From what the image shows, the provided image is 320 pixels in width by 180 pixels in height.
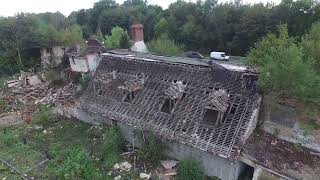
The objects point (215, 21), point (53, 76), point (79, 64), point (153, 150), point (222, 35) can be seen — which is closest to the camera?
point (153, 150)

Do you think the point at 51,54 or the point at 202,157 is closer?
the point at 202,157

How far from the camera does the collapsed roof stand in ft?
42.4

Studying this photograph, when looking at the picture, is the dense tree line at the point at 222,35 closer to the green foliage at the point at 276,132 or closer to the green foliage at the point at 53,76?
the green foliage at the point at 276,132

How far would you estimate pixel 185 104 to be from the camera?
1468cm

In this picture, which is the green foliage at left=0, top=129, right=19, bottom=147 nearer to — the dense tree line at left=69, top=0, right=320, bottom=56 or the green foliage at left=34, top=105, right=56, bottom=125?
the green foliage at left=34, top=105, right=56, bottom=125

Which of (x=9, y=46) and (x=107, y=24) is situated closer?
(x=9, y=46)

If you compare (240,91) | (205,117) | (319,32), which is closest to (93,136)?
(205,117)

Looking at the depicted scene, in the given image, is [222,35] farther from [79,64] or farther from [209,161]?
[209,161]

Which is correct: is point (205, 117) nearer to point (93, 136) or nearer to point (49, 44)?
point (93, 136)

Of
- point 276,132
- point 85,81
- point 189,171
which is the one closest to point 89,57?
point 85,81

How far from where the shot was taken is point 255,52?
15.4 m

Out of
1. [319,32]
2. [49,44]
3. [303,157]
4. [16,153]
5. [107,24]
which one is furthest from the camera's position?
[107,24]

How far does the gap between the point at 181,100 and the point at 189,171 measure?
147 inches

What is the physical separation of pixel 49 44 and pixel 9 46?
4791 millimetres
